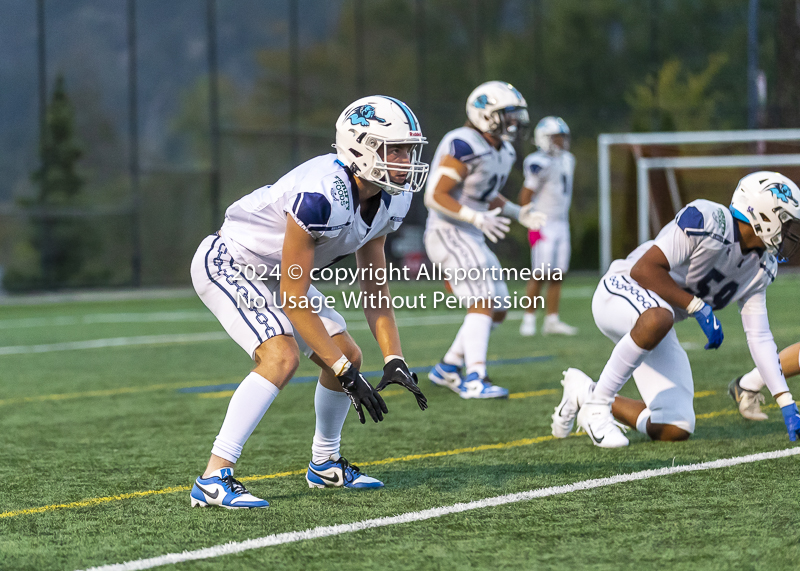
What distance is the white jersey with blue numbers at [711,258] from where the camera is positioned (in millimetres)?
5020

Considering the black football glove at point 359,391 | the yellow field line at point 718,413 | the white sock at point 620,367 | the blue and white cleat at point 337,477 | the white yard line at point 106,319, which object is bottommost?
the white yard line at point 106,319

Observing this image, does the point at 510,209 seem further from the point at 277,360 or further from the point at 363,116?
the point at 277,360

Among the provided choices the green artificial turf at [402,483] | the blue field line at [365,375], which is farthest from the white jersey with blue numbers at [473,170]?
the blue field line at [365,375]

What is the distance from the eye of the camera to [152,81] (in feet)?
65.2

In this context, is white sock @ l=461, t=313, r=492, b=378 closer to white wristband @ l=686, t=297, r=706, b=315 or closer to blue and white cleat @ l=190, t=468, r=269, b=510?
white wristband @ l=686, t=297, r=706, b=315

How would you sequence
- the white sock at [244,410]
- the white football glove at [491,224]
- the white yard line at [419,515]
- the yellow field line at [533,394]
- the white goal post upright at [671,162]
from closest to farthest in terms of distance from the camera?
the white yard line at [419,515]
the white sock at [244,410]
the white football glove at [491,224]
the yellow field line at [533,394]
the white goal post upright at [671,162]

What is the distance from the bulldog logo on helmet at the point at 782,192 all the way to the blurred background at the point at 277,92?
11.8m

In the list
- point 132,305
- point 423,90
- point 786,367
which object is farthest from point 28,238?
point 786,367

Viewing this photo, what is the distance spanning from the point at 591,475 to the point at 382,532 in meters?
1.27

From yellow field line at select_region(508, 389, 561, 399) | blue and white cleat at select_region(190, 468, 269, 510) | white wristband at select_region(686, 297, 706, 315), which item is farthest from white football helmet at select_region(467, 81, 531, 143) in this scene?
blue and white cleat at select_region(190, 468, 269, 510)

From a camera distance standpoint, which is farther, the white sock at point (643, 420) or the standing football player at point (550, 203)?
the standing football player at point (550, 203)

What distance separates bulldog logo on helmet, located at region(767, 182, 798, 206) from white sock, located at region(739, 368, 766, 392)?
4.37 feet

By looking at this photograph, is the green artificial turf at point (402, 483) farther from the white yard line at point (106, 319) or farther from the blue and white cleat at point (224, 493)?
the white yard line at point (106, 319)

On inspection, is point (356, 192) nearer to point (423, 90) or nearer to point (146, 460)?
point (146, 460)
